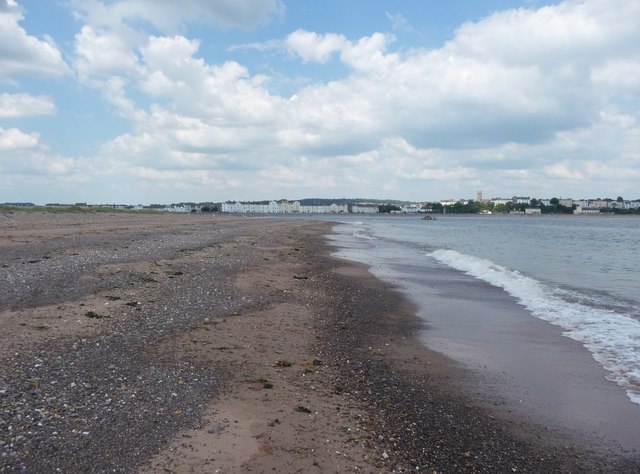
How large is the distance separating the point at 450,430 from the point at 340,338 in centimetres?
384

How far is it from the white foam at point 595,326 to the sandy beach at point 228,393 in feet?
9.18

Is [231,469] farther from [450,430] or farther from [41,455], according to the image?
[450,430]

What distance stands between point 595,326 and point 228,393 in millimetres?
9070

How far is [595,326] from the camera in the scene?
35.8 ft

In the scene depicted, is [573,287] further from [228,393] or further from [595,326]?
[228,393]

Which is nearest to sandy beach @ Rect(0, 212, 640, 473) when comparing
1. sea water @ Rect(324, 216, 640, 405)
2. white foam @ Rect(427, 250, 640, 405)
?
white foam @ Rect(427, 250, 640, 405)

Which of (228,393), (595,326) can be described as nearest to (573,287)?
(595,326)

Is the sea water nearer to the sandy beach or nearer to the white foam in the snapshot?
the white foam

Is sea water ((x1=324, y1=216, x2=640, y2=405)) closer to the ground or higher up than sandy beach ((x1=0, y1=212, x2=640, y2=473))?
closer to the ground

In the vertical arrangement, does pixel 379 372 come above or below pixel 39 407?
below

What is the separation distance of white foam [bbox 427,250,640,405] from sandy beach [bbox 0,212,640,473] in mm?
2799

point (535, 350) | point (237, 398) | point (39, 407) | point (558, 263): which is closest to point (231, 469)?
point (237, 398)

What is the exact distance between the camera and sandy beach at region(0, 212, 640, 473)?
4.36 meters

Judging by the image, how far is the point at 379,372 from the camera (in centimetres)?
713
